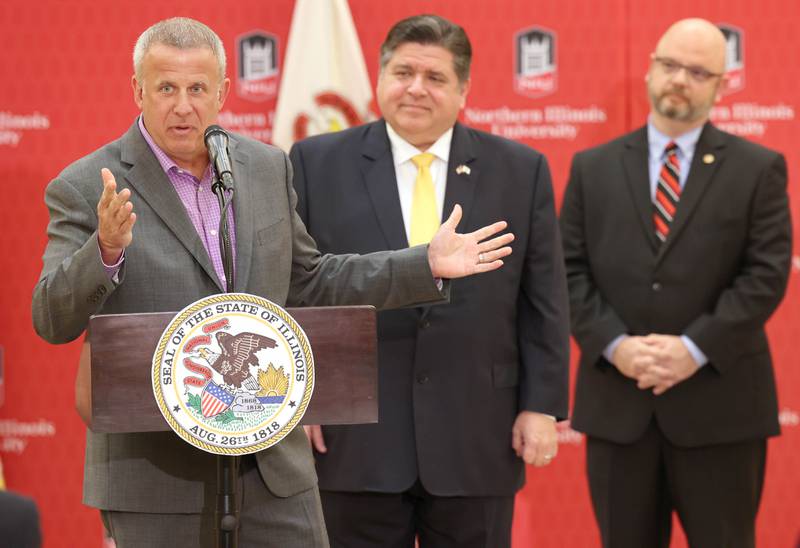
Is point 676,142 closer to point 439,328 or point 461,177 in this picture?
point 461,177

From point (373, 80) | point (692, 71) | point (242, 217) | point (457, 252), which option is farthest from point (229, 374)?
point (373, 80)

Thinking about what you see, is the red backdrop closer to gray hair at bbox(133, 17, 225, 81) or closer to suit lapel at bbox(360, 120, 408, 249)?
suit lapel at bbox(360, 120, 408, 249)

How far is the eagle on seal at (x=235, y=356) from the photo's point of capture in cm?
216

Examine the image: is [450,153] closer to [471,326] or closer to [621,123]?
[471,326]

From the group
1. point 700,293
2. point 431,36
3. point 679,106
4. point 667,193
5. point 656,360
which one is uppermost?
point 431,36

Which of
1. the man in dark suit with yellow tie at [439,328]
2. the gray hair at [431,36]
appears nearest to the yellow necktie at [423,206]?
the man in dark suit with yellow tie at [439,328]

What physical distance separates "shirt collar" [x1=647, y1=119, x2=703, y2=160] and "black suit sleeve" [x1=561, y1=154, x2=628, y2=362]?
276 millimetres

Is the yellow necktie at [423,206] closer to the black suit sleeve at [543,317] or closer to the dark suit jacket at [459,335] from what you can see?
the dark suit jacket at [459,335]

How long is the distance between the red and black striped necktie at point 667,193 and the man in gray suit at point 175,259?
1.97 metres

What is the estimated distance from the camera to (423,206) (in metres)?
3.49

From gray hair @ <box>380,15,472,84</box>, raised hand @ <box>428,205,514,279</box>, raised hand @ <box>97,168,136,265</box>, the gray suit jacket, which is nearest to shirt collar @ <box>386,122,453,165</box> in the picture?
gray hair @ <box>380,15,472,84</box>

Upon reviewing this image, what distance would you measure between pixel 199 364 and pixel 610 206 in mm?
2442

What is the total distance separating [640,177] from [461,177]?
41.7 inches

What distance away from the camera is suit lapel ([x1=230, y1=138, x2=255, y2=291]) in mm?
2529
